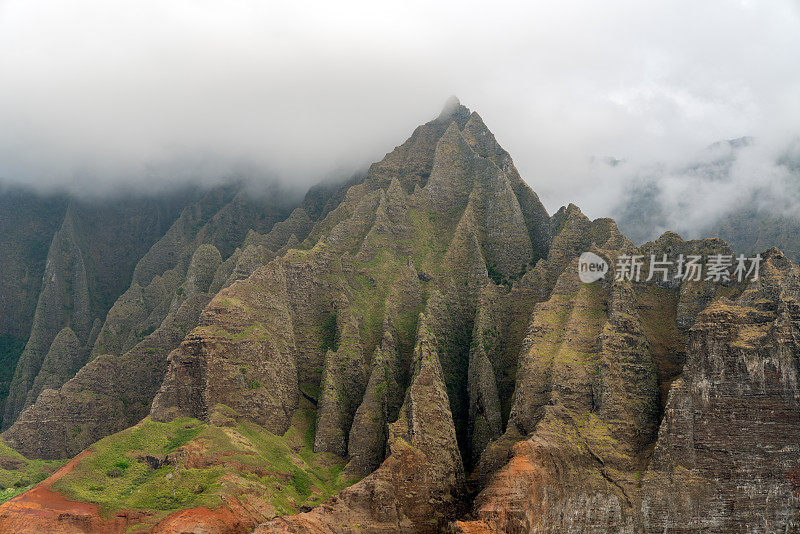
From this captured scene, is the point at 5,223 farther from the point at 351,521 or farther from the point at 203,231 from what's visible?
the point at 351,521

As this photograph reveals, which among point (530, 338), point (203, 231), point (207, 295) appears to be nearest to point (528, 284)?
point (530, 338)

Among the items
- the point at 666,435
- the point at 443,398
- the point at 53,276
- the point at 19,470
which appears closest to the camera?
the point at 666,435

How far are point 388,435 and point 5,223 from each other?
165m

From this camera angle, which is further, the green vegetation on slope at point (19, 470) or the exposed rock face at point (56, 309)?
the exposed rock face at point (56, 309)

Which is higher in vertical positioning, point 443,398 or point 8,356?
point 8,356

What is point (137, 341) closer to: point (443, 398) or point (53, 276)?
point (53, 276)

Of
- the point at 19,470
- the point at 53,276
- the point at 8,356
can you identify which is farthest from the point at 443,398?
the point at 53,276

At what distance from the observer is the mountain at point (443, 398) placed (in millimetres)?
69500

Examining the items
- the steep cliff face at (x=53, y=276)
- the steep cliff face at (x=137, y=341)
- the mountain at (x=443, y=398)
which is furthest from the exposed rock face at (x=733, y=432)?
the steep cliff face at (x=53, y=276)

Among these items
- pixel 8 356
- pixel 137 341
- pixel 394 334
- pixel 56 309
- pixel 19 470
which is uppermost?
pixel 56 309

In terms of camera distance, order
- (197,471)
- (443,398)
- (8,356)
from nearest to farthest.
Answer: (197,471) < (443,398) < (8,356)

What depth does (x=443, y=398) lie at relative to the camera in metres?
86.5

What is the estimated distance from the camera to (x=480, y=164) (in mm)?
134625

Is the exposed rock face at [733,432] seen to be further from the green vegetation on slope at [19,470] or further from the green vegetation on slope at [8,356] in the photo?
the green vegetation on slope at [8,356]
